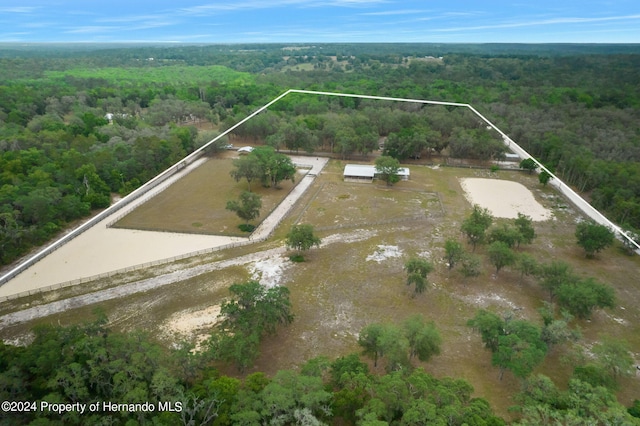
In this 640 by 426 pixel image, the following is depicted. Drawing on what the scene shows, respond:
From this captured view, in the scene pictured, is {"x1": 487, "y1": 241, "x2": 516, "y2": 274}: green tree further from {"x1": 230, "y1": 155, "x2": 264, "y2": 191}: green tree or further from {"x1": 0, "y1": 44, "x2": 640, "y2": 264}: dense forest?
{"x1": 230, "y1": 155, "x2": 264, "y2": 191}: green tree

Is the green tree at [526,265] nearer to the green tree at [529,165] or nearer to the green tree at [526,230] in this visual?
the green tree at [526,230]

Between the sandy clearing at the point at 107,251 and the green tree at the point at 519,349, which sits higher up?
the green tree at the point at 519,349

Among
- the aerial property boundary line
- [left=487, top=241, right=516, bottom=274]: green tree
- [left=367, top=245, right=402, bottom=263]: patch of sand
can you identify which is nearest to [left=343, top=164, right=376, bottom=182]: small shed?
[left=367, top=245, right=402, bottom=263]: patch of sand

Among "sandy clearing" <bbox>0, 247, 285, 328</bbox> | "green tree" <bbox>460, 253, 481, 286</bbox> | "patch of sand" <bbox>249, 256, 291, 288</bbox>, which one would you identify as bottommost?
"patch of sand" <bbox>249, 256, 291, 288</bbox>

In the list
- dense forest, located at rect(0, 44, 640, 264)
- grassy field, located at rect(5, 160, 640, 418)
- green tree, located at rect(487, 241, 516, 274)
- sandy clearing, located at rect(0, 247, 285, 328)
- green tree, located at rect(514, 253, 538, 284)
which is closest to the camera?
grassy field, located at rect(5, 160, 640, 418)

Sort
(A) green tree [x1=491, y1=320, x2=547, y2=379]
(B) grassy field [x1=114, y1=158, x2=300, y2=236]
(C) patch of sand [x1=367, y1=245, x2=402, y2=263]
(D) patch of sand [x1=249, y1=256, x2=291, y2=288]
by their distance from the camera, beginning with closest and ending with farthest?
(A) green tree [x1=491, y1=320, x2=547, y2=379] → (D) patch of sand [x1=249, y1=256, x2=291, y2=288] → (C) patch of sand [x1=367, y1=245, x2=402, y2=263] → (B) grassy field [x1=114, y1=158, x2=300, y2=236]

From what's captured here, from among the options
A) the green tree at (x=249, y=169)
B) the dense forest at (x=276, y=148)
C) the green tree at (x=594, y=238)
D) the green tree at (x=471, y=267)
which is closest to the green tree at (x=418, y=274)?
the green tree at (x=471, y=267)
